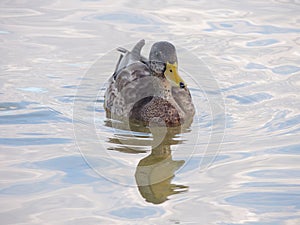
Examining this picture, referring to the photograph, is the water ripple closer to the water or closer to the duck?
the water

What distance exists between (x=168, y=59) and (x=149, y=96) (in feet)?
2.86

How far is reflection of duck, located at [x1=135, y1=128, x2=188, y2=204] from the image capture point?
21.1 ft

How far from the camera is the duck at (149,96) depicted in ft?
29.1

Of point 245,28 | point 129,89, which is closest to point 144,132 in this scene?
point 129,89

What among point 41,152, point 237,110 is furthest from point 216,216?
point 237,110

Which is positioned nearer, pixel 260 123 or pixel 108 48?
pixel 260 123

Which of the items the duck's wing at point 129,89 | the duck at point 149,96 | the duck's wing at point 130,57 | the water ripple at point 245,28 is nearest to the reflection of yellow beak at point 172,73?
the duck at point 149,96

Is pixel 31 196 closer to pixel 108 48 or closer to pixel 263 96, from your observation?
pixel 263 96

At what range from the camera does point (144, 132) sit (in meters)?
8.57

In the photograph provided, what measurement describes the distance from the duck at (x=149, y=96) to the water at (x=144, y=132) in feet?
0.72

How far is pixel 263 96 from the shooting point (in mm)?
9375

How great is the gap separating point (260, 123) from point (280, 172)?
1.60 metres

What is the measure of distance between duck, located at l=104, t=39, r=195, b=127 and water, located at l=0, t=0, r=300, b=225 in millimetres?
A: 221

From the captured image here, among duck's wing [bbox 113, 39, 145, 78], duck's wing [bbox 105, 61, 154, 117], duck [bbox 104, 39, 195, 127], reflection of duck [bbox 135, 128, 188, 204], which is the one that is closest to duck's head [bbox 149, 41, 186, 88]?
duck [bbox 104, 39, 195, 127]
